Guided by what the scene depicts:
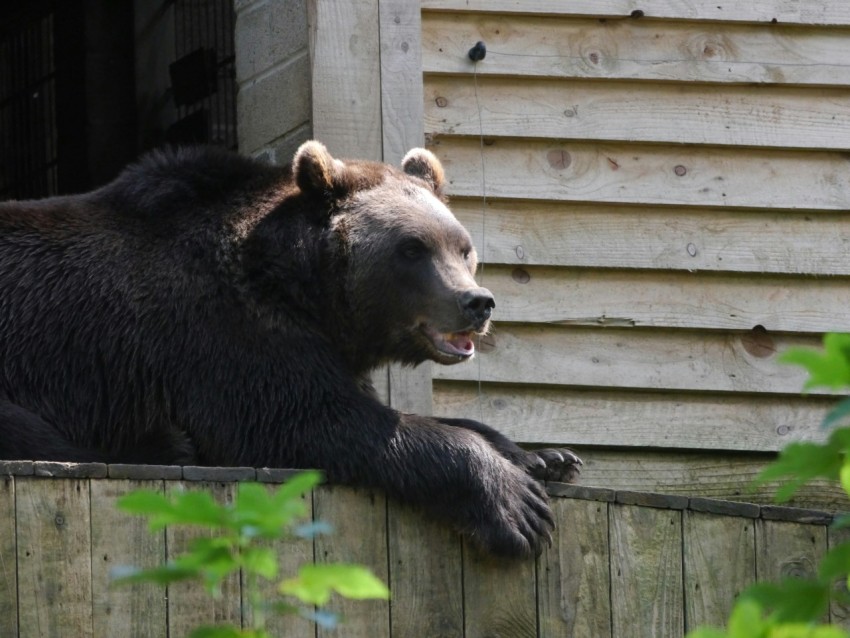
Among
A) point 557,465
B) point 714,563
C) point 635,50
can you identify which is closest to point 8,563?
point 557,465

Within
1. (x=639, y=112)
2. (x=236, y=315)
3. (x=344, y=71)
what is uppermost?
(x=344, y=71)

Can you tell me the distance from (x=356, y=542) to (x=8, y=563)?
1.09 meters

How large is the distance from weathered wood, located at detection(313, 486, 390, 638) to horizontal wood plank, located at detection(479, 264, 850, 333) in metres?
2.34

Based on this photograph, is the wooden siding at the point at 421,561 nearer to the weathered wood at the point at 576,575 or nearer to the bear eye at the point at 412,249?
the weathered wood at the point at 576,575

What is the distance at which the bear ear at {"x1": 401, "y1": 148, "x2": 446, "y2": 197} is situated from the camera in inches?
251

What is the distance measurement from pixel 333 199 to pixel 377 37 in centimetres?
102

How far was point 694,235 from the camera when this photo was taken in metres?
7.20

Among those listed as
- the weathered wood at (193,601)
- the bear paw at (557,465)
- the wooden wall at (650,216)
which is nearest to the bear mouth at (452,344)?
the bear paw at (557,465)

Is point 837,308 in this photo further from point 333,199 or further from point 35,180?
point 35,180

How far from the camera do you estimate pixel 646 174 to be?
7.18 metres

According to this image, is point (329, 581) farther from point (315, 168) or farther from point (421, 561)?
point (315, 168)

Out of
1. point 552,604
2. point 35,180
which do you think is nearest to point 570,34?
point 552,604

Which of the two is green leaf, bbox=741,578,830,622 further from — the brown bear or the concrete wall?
the concrete wall

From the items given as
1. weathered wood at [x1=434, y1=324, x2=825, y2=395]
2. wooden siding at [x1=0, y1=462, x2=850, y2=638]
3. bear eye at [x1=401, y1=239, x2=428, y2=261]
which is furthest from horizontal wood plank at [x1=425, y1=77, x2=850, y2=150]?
wooden siding at [x1=0, y1=462, x2=850, y2=638]
